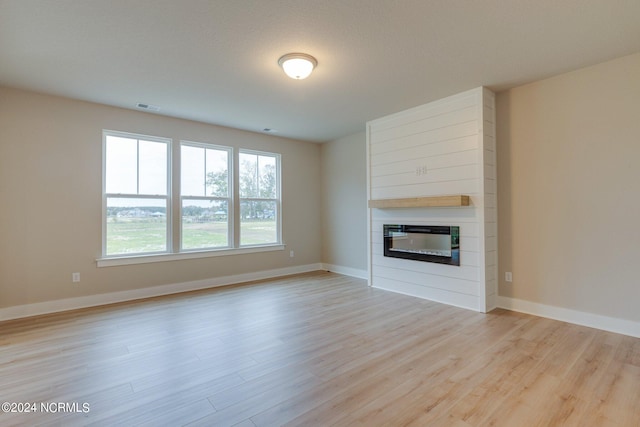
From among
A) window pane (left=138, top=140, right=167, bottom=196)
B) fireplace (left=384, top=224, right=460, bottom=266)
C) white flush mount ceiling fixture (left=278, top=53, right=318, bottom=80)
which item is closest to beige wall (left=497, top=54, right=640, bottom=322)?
fireplace (left=384, top=224, right=460, bottom=266)

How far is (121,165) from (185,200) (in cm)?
100

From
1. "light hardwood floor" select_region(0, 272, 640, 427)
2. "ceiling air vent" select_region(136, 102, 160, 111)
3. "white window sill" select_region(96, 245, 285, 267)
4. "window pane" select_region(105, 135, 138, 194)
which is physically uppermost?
"ceiling air vent" select_region(136, 102, 160, 111)

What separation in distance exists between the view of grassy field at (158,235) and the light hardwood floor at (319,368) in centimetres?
103

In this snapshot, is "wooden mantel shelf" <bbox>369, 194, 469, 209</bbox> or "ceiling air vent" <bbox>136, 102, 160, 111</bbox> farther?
"ceiling air vent" <bbox>136, 102, 160, 111</bbox>

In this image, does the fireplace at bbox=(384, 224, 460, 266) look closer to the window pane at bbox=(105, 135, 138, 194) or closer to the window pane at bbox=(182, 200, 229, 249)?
the window pane at bbox=(182, 200, 229, 249)

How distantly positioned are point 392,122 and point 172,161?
3.49 meters

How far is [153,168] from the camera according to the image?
4676mm

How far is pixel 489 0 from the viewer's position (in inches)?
86.1

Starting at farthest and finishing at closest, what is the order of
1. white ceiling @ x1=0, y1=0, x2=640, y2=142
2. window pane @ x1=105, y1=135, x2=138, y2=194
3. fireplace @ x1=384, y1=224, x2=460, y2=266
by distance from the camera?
window pane @ x1=105, y1=135, x2=138, y2=194, fireplace @ x1=384, y1=224, x2=460, y2=266, white ceiling @ x1=0, y1=0, x2=640, y2=142

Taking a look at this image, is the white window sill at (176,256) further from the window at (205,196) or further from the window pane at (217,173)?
the window pane at (217,173)

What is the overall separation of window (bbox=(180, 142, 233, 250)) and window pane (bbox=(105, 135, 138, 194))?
0.66 meters

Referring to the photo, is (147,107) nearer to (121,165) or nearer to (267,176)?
(121,165)

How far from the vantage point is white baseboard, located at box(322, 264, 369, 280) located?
5.66m

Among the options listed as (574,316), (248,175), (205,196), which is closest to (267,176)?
(248,175)
